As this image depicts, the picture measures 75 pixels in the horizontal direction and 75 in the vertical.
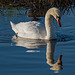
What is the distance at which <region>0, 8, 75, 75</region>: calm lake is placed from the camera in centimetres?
863

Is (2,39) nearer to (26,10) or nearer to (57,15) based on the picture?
(57,15)

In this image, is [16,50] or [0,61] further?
[16,50]

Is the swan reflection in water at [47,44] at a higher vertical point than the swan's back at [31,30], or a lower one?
lower

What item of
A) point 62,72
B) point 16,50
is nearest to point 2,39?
point 16,50

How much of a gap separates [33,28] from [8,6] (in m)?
6.08

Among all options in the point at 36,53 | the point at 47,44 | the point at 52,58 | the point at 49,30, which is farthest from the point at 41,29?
the point at 52,58

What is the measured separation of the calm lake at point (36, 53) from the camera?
8633 mm

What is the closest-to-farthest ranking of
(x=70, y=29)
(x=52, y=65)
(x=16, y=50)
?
(x=52, y=65), (x=16, y=50), (x=70, y=29)

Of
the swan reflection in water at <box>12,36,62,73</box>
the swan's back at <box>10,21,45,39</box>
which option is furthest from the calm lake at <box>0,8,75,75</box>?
the swan's back at <box>10,21,45,39</box>

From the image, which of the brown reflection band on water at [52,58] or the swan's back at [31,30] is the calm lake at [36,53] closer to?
the brown reflection band on water at [52,58]

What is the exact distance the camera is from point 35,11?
59.3 feet

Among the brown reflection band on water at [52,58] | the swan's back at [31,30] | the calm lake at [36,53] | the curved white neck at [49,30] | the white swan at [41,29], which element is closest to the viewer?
the calm lake at [36,53]

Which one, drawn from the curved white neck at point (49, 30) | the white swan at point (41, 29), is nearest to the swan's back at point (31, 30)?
the white swan at point (41, 29)

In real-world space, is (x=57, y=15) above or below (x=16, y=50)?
above
